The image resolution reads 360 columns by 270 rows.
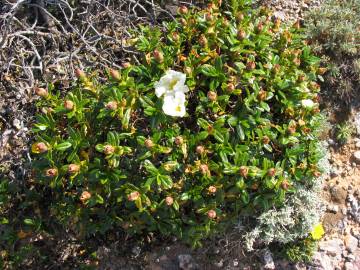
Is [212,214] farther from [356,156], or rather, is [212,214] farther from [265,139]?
[356,156]

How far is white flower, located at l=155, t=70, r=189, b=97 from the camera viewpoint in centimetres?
275

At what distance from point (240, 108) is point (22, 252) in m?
1.90

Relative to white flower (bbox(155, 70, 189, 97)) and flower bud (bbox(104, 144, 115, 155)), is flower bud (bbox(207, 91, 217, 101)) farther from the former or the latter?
flower bud (bbox(104, 144, 115, 155))

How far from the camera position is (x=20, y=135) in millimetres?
3654

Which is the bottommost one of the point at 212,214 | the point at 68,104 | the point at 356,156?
the point at 356,156

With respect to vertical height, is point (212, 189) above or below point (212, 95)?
below

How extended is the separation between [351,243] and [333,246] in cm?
15

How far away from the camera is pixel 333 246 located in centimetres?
382

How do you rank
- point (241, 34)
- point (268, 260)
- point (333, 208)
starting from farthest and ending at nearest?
1. point (333, 208)
2. point (268, 260)
3. point (241, 34)

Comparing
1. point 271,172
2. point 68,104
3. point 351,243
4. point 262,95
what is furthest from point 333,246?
point 68,104

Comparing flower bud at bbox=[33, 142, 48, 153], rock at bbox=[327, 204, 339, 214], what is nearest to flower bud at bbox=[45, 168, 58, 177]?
flower bud at bbox=[33, 142, 48, 153]

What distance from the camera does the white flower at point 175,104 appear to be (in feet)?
8.87

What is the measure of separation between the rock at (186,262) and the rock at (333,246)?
106 centimetres

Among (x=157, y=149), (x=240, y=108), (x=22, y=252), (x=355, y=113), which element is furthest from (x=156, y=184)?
(x=355, y=113)
